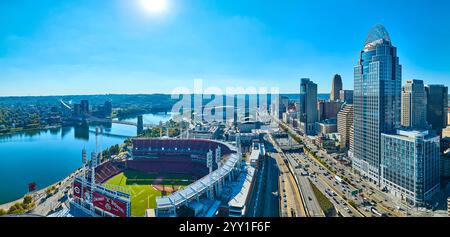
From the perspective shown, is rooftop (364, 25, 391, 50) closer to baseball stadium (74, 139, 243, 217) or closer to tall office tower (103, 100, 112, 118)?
baseball stadium (74, 139, 243, 217)

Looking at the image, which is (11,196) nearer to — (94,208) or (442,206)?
(94,208)

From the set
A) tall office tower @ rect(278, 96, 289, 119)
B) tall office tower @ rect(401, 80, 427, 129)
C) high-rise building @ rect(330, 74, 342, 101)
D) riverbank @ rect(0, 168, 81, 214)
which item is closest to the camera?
riverbank @ rect(0, 168, 81, 214)

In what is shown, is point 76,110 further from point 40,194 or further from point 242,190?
point 242,190

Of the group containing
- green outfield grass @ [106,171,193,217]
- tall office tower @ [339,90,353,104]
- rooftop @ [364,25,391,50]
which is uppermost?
rooftop @ [364,25,391,50]

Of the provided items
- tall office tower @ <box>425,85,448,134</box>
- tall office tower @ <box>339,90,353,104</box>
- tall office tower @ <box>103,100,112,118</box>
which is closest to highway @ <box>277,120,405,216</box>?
tall office tower @ <box>425,85,448,134</box>

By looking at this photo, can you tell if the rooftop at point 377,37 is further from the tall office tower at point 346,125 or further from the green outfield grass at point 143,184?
the green outfield grass at point 143,184

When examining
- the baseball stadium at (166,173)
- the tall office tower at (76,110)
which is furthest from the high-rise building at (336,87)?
the tall office tower at (76,110)

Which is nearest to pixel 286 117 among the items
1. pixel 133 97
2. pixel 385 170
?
pixel 385 170
